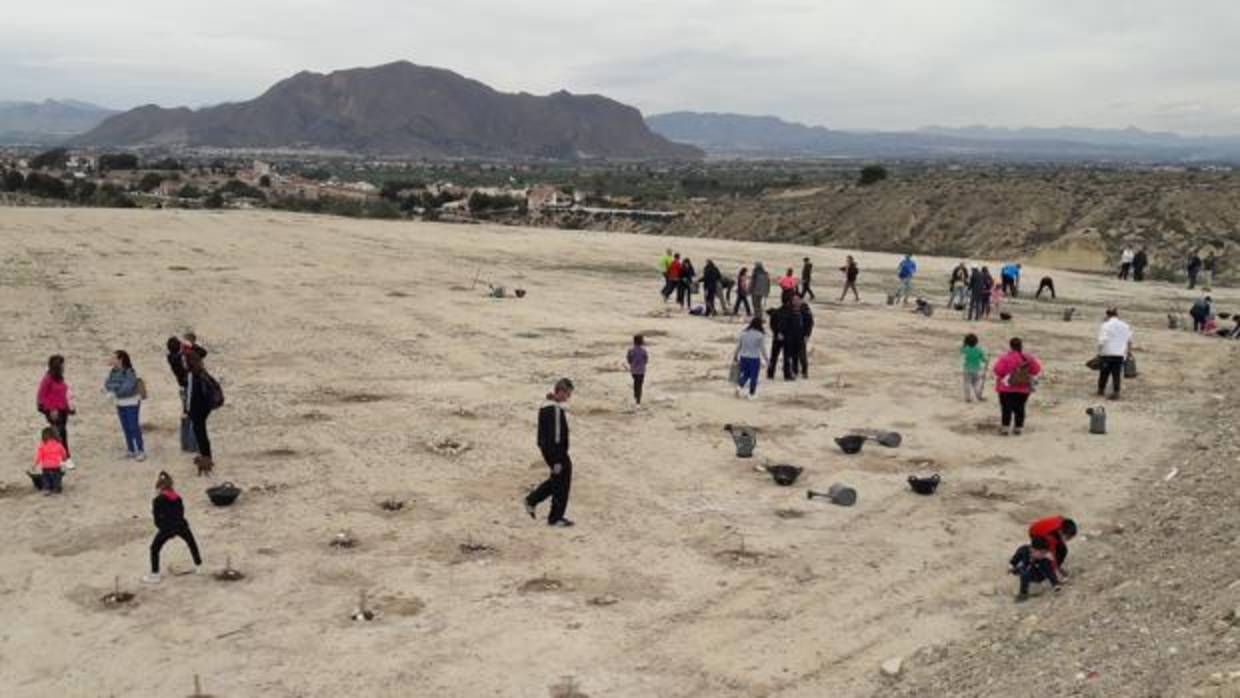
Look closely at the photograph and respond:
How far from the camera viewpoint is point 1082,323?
28219mm

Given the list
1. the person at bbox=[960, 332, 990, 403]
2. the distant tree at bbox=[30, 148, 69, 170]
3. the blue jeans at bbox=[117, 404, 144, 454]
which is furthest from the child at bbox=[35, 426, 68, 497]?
the distant tree at bbox=[30, 148, 69, 170]

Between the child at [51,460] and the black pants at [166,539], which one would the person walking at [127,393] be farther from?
the black pants at [166,539]

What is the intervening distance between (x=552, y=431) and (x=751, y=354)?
6876 mm

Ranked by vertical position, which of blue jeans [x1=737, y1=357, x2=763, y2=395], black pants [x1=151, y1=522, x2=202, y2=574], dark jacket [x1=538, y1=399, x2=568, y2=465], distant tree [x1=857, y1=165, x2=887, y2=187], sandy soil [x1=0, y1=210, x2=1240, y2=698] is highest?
distant tree [x1=857, y1=165, x2=887, y2=187]

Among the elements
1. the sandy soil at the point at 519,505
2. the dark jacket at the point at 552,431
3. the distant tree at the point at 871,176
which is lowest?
the sandy soil at the point at 519,505

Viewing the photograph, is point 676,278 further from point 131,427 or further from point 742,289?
point 131,427

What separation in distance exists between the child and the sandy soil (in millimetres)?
183

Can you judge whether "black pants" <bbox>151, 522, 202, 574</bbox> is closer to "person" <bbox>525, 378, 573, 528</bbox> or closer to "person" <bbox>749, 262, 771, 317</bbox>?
"person" <bbox>525, 378, 573, 528</bbox>

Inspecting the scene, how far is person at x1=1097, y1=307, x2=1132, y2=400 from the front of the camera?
18.0 meters

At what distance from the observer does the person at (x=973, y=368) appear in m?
17.8

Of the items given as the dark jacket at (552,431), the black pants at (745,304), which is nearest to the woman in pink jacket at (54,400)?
the dark jacket at (552,431)

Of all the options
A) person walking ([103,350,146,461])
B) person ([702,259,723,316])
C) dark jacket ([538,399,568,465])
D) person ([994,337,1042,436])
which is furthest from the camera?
person ([702,259,723,316])

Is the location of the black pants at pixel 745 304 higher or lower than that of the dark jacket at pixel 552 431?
lower

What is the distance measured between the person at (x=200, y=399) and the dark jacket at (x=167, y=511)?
10.7 feet
